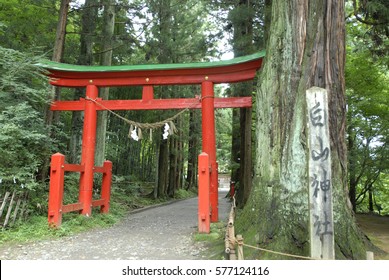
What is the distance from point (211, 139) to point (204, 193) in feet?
5.46

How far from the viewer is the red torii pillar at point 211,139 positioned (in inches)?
300

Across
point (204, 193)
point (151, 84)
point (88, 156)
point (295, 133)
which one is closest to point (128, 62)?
point (151, 84)

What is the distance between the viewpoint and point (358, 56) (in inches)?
432

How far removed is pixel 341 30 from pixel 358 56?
713 centimetres

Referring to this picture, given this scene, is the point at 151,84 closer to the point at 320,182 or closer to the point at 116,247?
the point at 116,247

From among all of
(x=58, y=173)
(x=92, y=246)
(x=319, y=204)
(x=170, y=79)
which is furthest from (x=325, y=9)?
(x=58, y=173)

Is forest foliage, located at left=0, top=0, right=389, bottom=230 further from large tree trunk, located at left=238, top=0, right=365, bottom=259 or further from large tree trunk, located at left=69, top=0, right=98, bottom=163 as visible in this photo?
large tree trunk, located at left=238, top=0, right=365, bottom=259

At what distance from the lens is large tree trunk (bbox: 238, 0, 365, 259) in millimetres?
4184

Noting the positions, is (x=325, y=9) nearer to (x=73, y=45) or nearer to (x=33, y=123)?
(x=33, y=123)

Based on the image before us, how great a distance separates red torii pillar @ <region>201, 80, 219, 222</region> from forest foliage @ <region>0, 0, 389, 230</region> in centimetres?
290

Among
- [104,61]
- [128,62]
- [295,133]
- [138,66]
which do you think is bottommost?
[295,133]

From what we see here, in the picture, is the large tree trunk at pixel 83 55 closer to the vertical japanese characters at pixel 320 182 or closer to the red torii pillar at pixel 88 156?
the red torii pillar at pixel 88 156

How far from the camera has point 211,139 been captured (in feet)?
25.4

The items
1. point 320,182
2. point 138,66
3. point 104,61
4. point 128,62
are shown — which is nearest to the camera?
point 320,182
